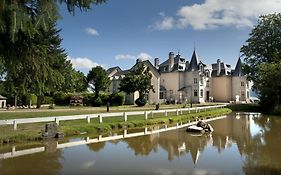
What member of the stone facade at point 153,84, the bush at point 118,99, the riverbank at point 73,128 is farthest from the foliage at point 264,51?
the riverbank at point 73,128

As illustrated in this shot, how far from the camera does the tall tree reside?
54.4m

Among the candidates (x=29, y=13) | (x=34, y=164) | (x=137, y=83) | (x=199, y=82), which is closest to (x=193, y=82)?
(x=199, y=82)

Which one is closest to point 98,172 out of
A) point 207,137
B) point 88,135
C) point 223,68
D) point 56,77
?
point 56,77

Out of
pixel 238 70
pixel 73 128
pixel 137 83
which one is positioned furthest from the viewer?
pixel 238 70

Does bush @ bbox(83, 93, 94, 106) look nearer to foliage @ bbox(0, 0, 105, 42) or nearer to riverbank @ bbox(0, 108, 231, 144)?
riverbank @ bbox(0, 108, 231, 144)

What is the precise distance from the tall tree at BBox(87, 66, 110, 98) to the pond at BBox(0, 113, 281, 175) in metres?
38.1

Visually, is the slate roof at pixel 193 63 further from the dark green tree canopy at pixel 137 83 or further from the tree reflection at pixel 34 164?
the tree reflection at pixel 34 164

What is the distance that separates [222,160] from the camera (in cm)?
1132

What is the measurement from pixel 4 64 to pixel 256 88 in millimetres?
42368

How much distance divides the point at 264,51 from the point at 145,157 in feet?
138

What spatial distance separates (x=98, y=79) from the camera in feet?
180

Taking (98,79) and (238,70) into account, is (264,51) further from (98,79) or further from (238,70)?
(98,79)

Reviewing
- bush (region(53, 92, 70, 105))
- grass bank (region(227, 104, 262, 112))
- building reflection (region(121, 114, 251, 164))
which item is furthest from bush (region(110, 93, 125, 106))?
building reflection (region(121, 114, 251, 164))

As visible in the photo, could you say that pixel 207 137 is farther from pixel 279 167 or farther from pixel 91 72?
pixel 91 72
